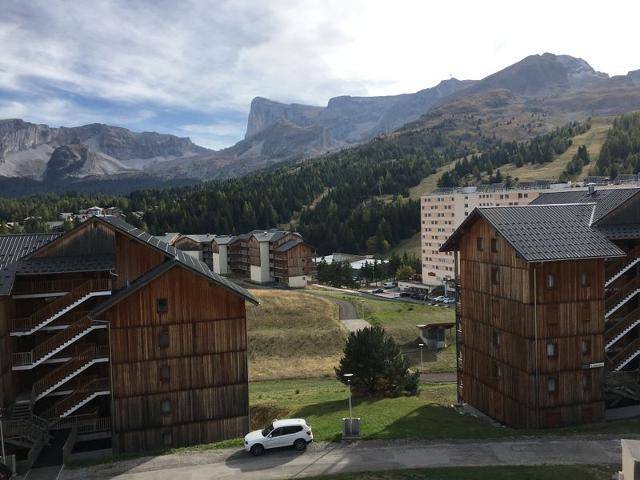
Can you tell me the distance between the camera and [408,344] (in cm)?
7512

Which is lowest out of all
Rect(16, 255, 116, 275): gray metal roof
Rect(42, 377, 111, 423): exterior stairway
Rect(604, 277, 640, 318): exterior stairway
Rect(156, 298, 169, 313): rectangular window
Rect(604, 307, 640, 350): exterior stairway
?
Rect(42, 377, 111, 423): exterior stairway

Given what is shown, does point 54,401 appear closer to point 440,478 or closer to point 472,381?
point 440,478

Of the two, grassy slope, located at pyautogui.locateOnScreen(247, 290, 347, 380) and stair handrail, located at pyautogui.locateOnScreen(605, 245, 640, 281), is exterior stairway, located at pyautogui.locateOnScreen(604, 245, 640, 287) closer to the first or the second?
stair handrail, located at pyautogui.locateOnScreen(605, 245, 640, 281)

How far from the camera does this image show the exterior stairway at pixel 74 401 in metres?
35.1

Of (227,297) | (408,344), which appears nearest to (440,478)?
(227,297)

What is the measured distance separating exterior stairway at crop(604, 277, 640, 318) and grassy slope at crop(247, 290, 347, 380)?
114 ft

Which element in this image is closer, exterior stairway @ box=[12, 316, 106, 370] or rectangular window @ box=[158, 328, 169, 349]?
exterior stairway @ box=[12, 316, 106, 370]

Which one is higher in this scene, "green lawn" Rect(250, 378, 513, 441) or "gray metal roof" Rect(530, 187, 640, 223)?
"gray metal roof" Rect(530, 187, 640, 223)

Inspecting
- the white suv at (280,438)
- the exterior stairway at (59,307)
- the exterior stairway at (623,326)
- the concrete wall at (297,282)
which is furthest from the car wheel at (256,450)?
the concrete wall at (297,282)

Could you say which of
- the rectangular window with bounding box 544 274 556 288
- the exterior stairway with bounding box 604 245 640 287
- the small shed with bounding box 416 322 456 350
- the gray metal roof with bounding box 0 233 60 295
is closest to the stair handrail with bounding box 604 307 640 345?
the exterior stairway with bounding box 604 245 640 287

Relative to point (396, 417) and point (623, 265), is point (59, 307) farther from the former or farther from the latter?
point (623, 265)

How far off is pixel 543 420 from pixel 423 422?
25.9ft

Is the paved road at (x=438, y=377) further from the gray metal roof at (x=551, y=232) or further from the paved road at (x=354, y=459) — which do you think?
the paved road at (x=354, y=459)

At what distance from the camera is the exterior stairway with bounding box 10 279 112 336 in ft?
114
